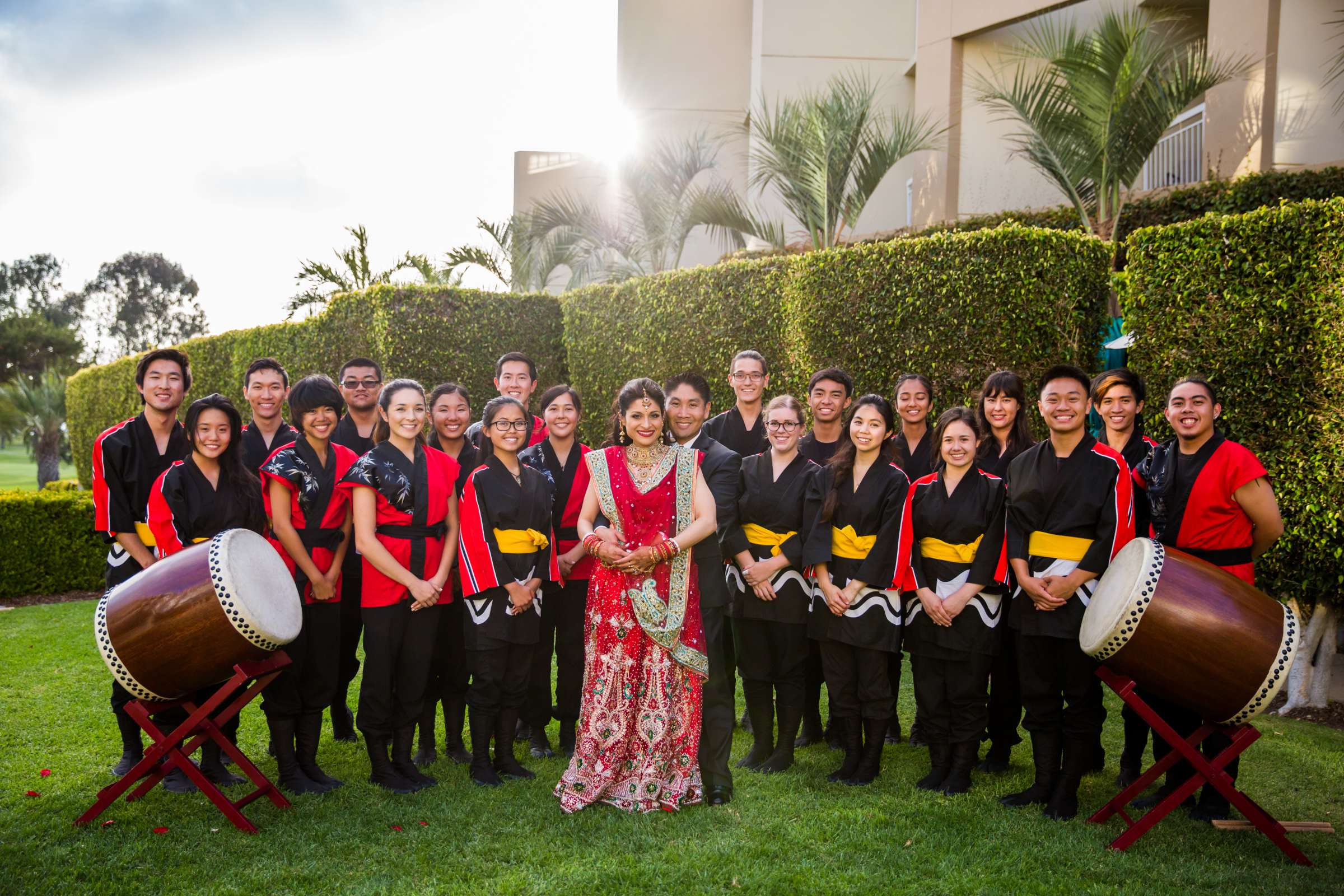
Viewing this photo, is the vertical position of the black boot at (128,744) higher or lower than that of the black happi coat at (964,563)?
lower

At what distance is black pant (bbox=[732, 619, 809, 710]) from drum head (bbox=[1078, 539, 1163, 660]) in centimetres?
134

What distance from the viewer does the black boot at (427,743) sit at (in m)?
4.56

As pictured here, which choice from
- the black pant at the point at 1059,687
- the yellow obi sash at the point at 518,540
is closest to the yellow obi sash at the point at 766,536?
the yellow obi sash at the point at 518,540

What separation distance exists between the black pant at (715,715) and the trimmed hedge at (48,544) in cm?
864

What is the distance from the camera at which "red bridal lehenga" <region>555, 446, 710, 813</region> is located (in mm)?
3984

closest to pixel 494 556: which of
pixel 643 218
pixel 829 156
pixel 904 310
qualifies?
pixel 904 310

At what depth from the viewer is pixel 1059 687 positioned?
4.02 meters

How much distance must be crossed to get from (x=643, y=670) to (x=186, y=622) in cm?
189

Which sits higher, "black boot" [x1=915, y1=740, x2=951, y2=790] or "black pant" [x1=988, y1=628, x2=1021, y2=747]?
"black pant" [x1=988, y1=628, x2=1021, y2=747]

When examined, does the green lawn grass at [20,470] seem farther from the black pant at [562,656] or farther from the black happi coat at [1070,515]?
the black happi coat at [1070,515]

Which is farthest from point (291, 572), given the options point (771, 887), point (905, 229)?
point (905, 229)

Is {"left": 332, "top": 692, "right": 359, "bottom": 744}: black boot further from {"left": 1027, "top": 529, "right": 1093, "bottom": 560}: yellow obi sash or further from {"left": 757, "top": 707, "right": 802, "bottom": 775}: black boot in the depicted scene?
{"left": 1027, "top": 529, "right": 1093, "bottom": 560}: yellow obi sash

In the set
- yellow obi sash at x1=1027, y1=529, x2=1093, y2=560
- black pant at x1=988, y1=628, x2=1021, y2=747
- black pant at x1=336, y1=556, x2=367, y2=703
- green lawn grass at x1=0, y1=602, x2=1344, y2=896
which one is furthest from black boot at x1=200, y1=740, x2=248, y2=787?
yellow obi sash at x1=1027, y1=529, x2=1093, y2=560

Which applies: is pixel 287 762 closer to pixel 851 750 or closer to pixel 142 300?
pixel 851 750
